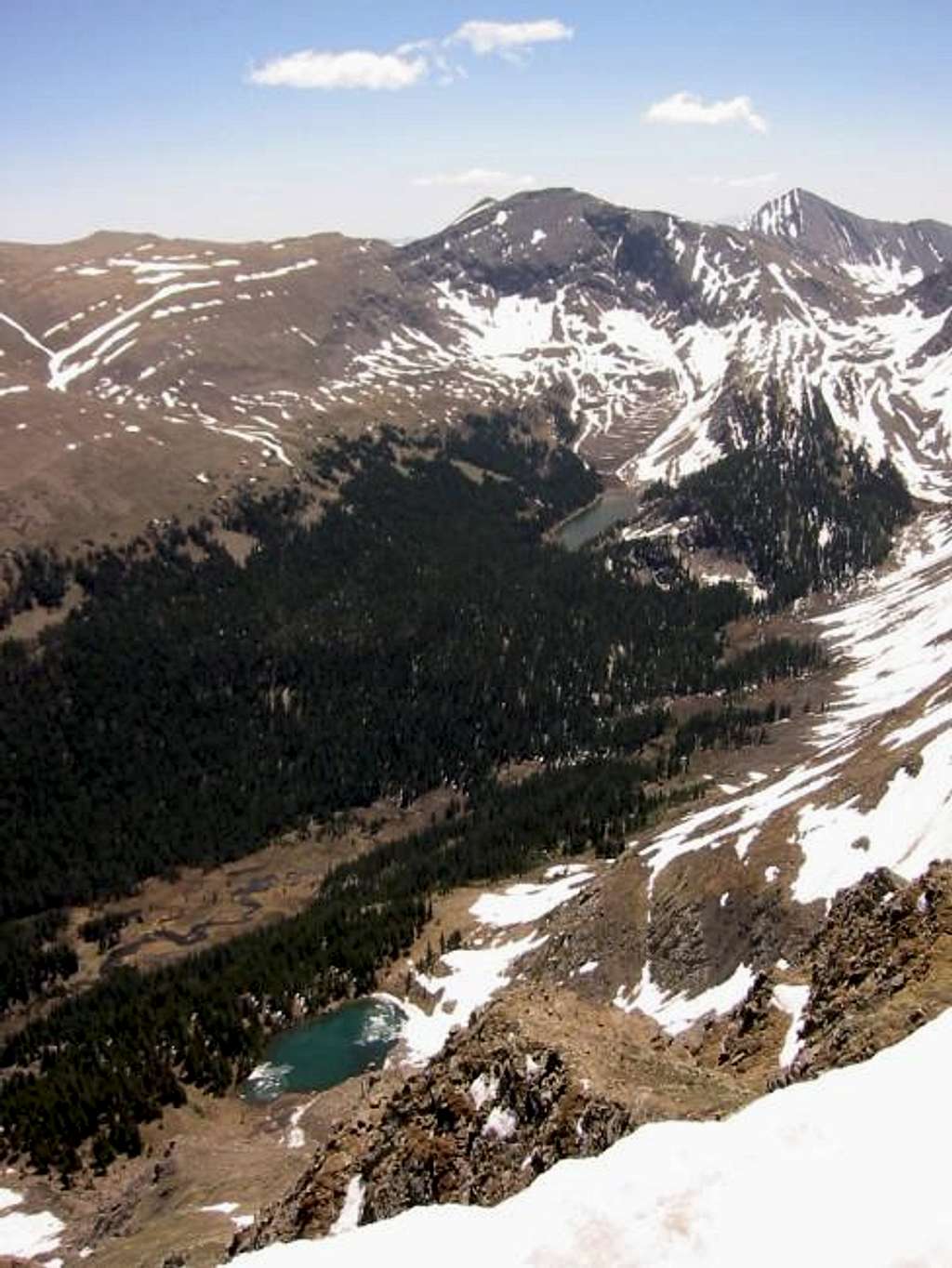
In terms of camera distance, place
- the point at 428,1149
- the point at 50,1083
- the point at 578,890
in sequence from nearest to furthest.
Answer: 1. the point at 428,1149
2. the point at 50,1083
3. the point at 578,890

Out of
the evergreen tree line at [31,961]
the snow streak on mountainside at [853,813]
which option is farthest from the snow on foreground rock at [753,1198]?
the evergreen tree line at [31,961]

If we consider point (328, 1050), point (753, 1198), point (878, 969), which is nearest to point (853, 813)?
point (878, 969)

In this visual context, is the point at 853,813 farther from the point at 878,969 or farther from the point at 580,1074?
the point at 580,1074

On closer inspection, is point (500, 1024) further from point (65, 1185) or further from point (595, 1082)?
point (65, 1185)

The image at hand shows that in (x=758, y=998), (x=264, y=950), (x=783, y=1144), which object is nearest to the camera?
(x=783, y=1144)

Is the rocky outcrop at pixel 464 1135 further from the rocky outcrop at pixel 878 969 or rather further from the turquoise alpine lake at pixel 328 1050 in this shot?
the turquoise alpine lake at pixel 328 1050

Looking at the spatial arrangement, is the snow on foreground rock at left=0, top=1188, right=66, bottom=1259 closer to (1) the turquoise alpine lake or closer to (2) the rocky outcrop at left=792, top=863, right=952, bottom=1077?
(1) the turquoise alpine lake

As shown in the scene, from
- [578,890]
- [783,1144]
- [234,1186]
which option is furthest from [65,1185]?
[783,1144]
